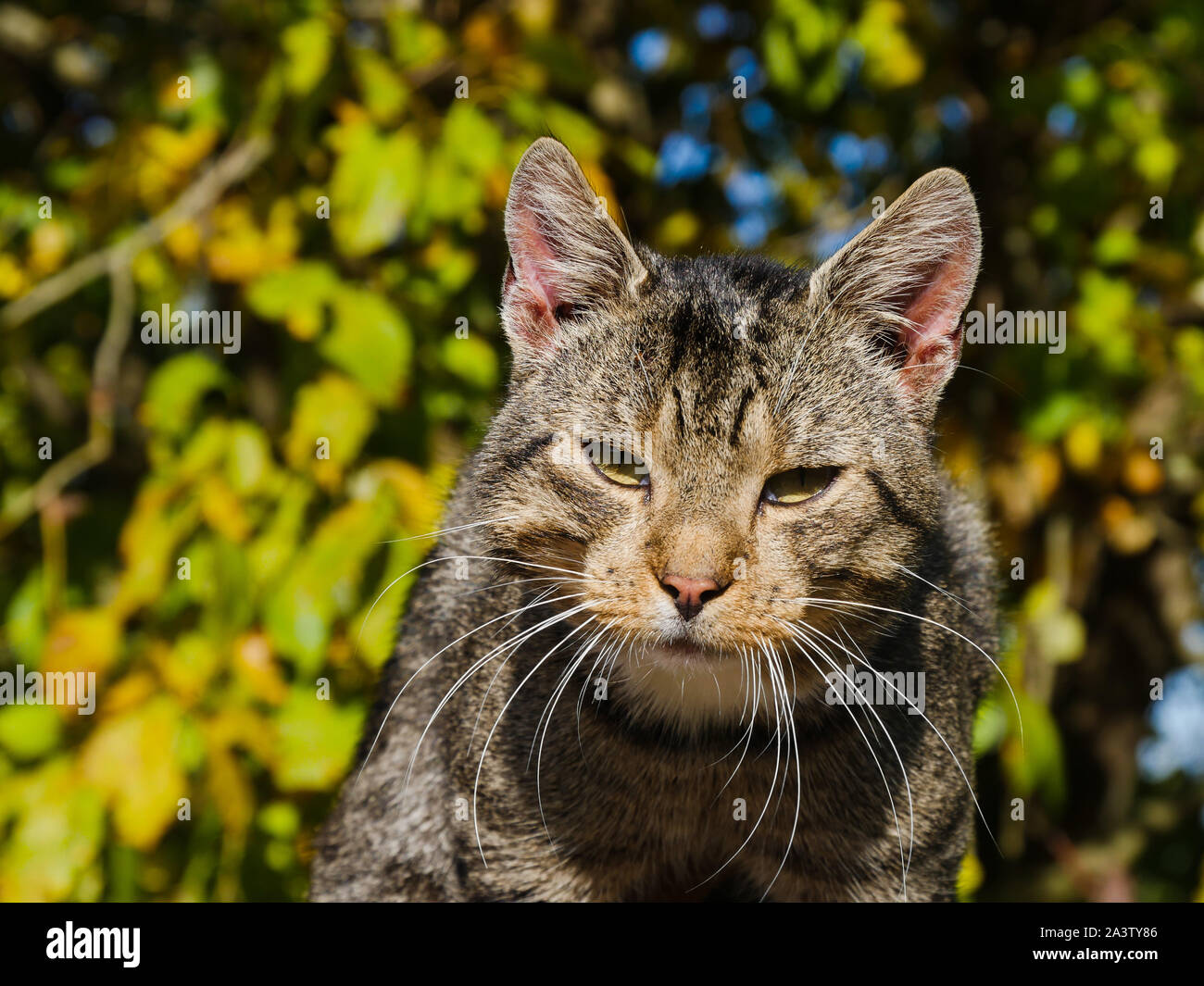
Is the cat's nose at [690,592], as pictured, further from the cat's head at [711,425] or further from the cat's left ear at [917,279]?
the cat's left ear at [917,279]

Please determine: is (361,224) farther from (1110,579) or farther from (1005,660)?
(1110,579)

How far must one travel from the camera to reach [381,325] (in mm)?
2863

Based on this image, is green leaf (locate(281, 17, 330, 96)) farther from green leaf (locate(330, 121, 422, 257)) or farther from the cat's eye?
the cat's eye

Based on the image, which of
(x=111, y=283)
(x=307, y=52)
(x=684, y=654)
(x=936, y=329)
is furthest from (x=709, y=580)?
(x=111, y=283)

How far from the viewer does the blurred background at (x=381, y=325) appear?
2910mm

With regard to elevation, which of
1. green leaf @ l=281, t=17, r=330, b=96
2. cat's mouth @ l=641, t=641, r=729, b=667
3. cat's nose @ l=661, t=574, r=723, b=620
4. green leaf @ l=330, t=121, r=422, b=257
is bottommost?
cat's mouth @ l=641, t=641, r=729, b=667

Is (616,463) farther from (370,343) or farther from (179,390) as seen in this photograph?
(179,390)

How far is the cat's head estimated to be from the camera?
1.83 metres

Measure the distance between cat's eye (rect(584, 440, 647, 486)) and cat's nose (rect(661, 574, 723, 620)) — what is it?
9.3 inches

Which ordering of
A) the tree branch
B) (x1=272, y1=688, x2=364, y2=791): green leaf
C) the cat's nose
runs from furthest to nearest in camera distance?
the tree branch → (x1=272, y1=688, x2=364, y2=791): green leaf → the cat's nose

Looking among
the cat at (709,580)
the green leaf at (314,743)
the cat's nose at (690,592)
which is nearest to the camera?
the cat's nose at (690,592)

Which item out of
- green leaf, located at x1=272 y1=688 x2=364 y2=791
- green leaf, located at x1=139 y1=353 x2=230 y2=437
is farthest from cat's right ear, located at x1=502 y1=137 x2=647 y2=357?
Result: green leaf, located at x1=139 y1=353 x2=230 y2=437

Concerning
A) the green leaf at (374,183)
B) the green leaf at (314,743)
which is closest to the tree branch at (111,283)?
the green leaf at (374,183)

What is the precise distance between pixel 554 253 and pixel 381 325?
2.87 feet
